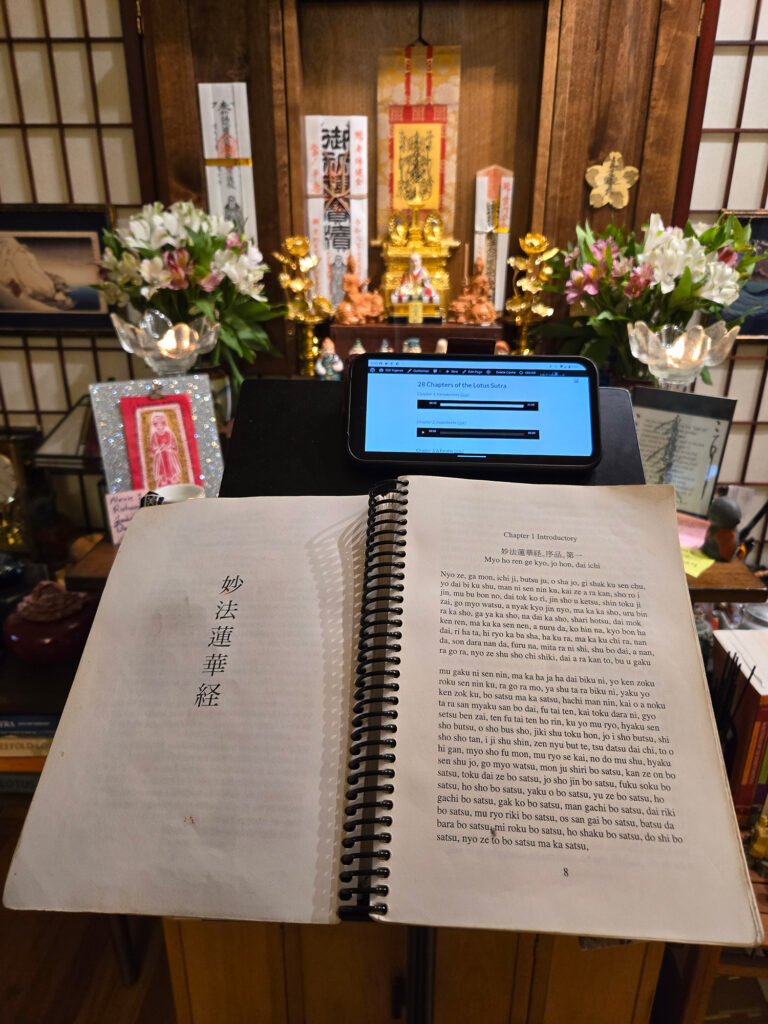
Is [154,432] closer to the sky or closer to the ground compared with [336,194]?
closer to the ground

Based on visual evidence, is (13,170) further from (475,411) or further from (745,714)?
(745,714)

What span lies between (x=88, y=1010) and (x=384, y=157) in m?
2.36

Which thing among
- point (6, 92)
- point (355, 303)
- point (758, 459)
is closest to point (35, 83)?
point (6, 92)

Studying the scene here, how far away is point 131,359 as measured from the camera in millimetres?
2359

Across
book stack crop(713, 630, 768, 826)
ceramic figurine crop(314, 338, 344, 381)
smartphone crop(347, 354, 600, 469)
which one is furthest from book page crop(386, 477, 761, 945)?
ceramic figurine crop(314, 338, 344, 381)

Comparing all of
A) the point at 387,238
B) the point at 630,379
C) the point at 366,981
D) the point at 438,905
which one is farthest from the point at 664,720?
the point at 387,238

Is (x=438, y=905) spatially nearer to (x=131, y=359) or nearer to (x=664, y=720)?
(x=664, y=720)

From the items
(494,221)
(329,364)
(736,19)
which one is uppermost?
(736,19)

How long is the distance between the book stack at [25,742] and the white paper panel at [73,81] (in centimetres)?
183

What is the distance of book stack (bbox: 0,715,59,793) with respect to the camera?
145 centimetres

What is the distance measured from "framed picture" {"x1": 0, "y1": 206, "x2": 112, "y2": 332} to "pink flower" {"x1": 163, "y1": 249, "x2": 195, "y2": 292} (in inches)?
28.3

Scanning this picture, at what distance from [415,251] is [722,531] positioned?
1433mm

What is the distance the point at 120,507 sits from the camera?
1139mm

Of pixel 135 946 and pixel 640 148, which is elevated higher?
pixel 640 148
